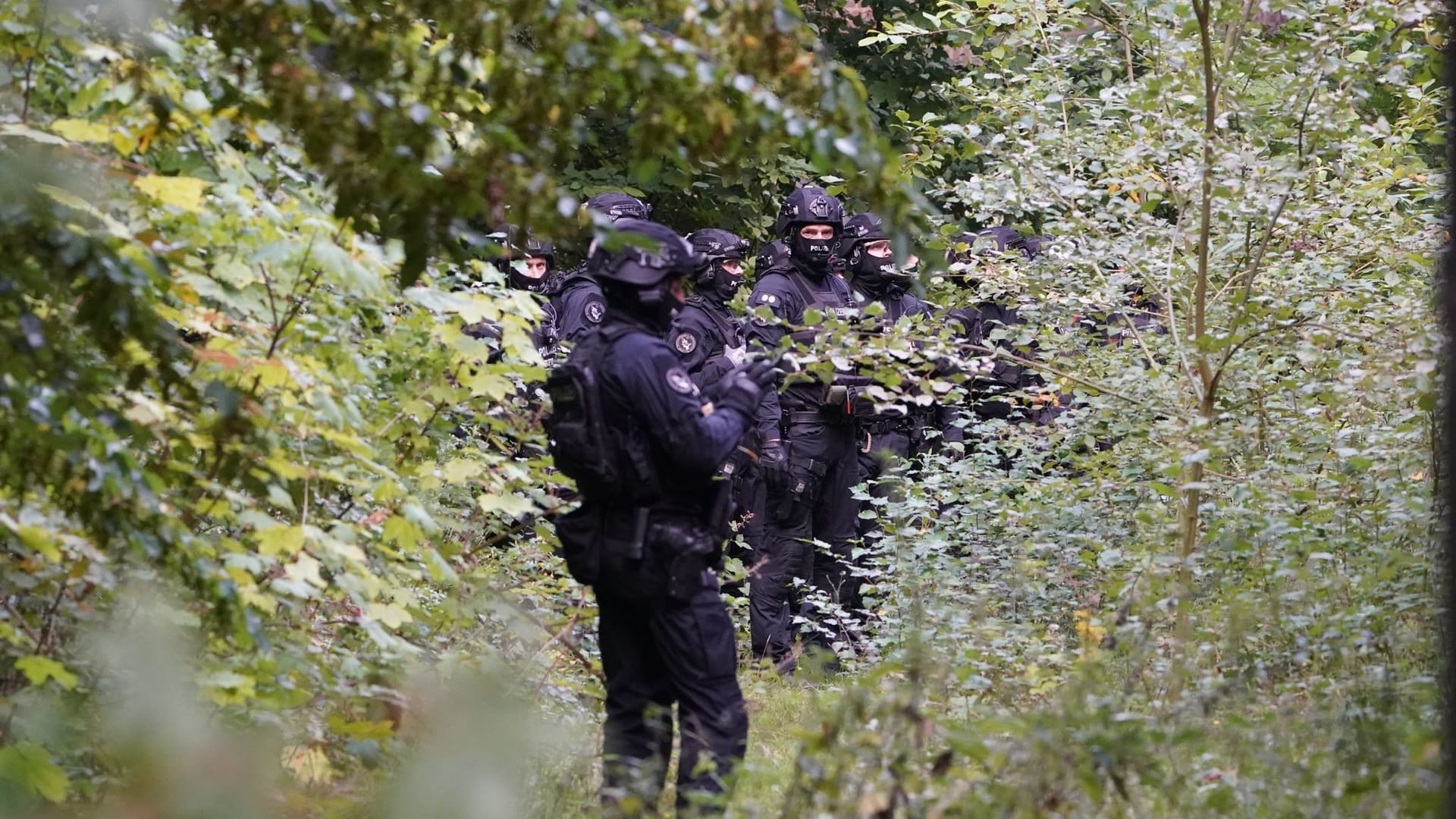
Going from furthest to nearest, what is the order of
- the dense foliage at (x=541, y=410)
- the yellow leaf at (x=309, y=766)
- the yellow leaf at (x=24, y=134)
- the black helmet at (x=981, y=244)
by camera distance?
1. the black helmet at (x=981, y=244)
2. the yellow leaf at (x=309, y=766)
3. the yellow leaf at (x=24, y=134)
4. the dense foliage at (x=541, y=410)

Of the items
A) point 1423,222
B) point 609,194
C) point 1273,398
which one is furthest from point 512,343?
point 609,194

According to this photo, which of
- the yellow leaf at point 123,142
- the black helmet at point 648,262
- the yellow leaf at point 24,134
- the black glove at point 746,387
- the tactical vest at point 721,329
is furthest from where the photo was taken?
the tactical vest at point 721,329

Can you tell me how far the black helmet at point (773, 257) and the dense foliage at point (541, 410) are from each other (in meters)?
2.56

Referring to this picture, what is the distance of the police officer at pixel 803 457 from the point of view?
970cm

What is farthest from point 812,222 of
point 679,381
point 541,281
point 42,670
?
point 42,670

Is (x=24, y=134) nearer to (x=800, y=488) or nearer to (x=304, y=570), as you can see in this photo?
(x=304, y=570)

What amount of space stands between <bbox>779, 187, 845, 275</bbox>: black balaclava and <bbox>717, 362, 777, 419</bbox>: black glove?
505 cm

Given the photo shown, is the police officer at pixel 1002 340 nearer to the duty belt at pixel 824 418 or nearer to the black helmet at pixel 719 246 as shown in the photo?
the duty belt at pixel 824 418

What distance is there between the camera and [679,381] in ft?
16.7

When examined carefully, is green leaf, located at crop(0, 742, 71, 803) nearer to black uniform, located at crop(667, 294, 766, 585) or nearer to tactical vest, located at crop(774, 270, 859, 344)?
black uniform, located at crop(667, 294, 766, 585)

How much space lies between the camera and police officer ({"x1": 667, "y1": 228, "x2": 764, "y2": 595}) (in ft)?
33.8

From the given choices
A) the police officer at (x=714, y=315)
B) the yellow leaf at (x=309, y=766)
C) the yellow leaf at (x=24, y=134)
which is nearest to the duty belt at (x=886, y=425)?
the police officer at (x=714, y=315)

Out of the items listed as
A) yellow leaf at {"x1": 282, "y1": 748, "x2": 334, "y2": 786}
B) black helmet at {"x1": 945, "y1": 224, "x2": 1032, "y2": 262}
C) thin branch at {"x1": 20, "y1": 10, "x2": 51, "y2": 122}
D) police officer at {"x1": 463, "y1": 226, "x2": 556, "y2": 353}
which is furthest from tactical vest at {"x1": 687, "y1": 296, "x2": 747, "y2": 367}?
thin branch at {"x1": 20, "y1": 10, "x2": 51, "y2": 122}

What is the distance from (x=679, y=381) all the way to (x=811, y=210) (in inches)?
216
